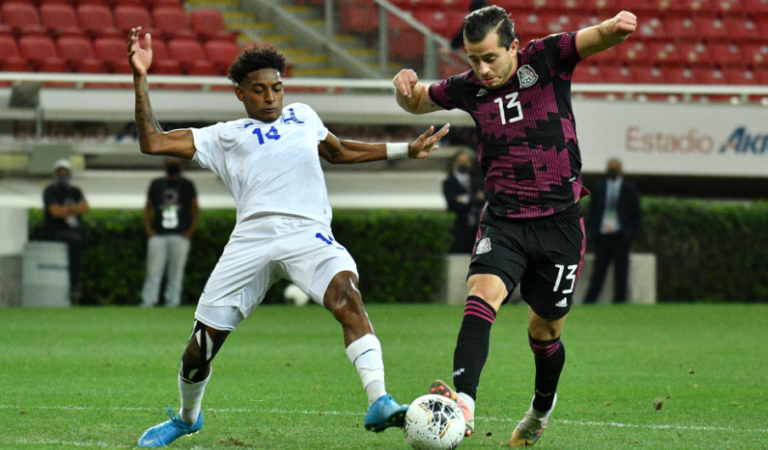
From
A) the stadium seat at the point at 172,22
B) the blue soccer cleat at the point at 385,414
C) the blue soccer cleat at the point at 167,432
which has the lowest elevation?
the blue soccer cleat at the point at 167,432

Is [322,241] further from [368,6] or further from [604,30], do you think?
[368,6]

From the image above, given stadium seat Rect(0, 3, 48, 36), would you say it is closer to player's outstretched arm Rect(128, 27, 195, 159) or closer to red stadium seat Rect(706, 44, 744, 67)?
red stadium seat Rect(706, 44, 744, 67)

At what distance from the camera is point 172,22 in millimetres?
19984

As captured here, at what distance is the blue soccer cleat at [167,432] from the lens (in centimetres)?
543

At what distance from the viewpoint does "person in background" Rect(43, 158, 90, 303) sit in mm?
15039

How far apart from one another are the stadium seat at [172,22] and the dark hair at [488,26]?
15101 millimetres

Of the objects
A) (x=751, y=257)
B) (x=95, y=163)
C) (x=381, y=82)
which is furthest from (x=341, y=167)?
(x=751, y=257)

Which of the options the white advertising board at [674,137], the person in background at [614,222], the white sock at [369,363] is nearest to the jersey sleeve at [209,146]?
the white sock at [369,363]

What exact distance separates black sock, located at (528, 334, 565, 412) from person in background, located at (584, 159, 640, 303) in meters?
10.8

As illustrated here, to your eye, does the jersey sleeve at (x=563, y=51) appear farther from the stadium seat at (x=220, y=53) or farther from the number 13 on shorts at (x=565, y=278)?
the stadium seat at (x=220, y=53)

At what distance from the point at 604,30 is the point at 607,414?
8.72 ft

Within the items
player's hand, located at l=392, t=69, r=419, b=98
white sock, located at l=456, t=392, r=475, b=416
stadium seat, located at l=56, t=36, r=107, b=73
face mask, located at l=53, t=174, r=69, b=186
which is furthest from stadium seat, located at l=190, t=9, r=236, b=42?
white sock, located at l=456, t=392, r=475, b=416

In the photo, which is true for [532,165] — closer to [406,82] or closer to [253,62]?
[406,82]

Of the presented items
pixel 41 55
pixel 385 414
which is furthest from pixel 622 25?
pixel 41 55
